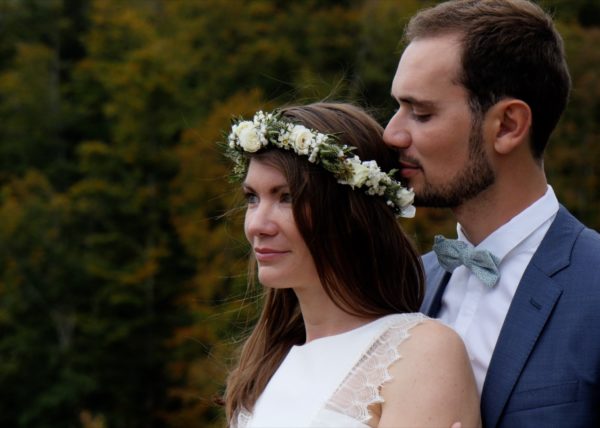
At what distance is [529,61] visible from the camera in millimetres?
3613

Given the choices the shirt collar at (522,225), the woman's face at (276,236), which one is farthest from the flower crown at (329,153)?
the shirt collar at (522,225)

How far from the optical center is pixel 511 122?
3.63 metres

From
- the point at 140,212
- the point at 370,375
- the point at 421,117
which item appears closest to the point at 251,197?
the point at 421,117

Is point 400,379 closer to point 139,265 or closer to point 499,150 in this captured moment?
point 499,150

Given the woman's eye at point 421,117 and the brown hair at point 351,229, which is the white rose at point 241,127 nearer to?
the brown hair at point 351,229

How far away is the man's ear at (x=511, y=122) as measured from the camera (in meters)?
3.61

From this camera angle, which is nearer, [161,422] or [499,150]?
[499,150]

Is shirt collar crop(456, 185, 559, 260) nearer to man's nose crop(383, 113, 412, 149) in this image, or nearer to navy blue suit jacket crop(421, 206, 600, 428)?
navy blue suit jacket crop(421, 206, 600, 428)

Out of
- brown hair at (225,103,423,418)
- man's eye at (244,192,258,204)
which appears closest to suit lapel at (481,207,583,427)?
brown hair at (225,103,423,418)

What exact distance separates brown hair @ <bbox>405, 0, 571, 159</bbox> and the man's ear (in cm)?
3

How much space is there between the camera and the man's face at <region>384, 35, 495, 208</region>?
11.9 ft

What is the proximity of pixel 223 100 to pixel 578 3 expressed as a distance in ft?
33.5

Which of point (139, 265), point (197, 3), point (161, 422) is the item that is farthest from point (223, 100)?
point (161, 422)

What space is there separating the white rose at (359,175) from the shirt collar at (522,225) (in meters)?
0.50
